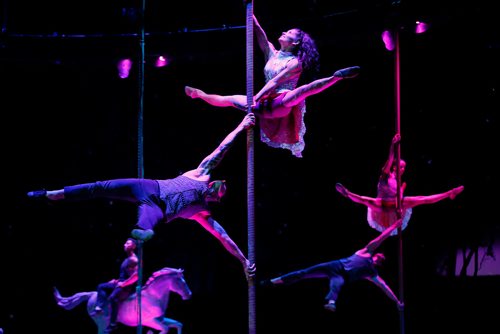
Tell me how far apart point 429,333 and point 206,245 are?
7.56 feet

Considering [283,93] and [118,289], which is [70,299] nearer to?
[118,289]

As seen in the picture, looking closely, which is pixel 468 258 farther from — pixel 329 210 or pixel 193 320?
Answer: pixel 193 320

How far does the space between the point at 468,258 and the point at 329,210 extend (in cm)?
140

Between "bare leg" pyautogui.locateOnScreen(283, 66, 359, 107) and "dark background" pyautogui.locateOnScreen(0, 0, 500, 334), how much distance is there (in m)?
2.29

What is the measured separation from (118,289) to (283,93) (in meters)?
2.76

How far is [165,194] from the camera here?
4.32 meters

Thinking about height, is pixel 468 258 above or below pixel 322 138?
below

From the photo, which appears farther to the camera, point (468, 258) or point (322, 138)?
point (322, 138)

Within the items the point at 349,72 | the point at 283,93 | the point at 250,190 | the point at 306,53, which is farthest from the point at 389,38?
the point at 250,190

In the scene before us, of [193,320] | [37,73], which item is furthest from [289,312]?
[37,73]

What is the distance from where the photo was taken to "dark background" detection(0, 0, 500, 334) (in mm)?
6734

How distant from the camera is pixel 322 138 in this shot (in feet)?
23.6

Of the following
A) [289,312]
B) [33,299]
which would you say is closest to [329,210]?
[289,312]

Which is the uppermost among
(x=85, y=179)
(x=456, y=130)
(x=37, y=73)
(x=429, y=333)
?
(x=37, y=73)
